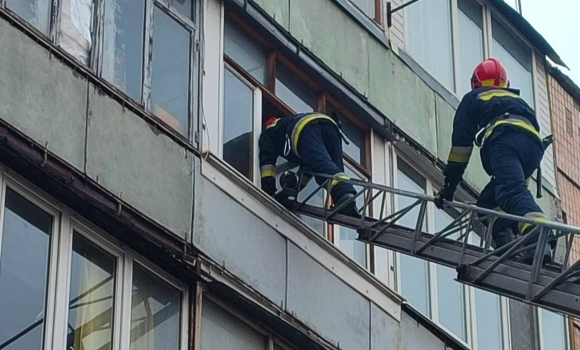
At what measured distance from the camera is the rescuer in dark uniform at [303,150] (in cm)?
1291

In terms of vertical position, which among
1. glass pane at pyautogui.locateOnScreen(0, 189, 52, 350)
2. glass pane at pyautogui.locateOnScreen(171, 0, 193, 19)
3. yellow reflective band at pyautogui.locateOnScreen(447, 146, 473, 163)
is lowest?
glass pane at pyautogui.locateOnScreen(0, 189, 52, 350)

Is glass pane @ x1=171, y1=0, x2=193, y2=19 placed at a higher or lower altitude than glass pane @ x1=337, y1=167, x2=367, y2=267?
higher

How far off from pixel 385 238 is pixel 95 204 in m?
3.28

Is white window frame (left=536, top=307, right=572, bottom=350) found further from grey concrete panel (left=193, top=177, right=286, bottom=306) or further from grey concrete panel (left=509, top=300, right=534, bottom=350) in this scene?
grey concrete panel (left=193, top=177, right=286, bottom=306)

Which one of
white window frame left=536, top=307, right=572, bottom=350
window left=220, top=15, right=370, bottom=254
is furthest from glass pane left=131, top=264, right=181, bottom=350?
white window frame left=536, top=307, right=572, bottom=350

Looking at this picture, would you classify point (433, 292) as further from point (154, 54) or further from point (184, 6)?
point (154, 54)

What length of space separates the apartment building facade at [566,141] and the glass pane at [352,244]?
5068 millimetres

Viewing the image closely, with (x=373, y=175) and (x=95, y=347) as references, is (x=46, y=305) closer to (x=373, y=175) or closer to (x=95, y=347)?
(x=95, y=347)

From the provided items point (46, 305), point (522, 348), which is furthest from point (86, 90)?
point (522, 348)

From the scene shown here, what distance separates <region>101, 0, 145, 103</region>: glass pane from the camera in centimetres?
1114

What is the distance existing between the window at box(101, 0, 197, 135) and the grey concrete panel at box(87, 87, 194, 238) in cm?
27

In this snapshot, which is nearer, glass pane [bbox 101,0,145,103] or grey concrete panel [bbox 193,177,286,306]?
glass pane [bbox 101,0,145,103]

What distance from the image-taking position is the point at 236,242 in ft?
39.2

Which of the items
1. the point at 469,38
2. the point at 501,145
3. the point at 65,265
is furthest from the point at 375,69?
the point at 65,265
